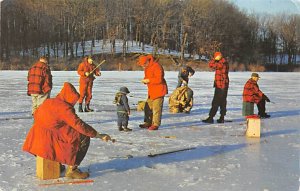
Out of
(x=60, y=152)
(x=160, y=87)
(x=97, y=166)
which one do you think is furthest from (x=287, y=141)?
(x=60, y=152)

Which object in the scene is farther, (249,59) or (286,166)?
(249,59)

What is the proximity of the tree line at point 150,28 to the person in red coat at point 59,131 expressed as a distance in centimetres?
5241

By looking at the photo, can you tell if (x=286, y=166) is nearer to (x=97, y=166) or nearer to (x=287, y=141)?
(x=287, y=141)

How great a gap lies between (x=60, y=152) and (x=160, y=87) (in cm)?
441

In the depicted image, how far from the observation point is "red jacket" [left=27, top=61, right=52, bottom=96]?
9.70m

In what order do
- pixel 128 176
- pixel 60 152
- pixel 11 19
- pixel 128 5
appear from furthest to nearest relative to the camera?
pixel 128 5, pixel 11 19, pixel 128 176, pixel 60 152

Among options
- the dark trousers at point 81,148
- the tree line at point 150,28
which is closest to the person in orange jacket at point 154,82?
the dark trousers at point 81,148

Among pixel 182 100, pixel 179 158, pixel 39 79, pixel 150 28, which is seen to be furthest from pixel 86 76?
pixel 150 28

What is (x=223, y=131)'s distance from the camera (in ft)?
31.5

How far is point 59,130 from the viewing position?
5.27 meters

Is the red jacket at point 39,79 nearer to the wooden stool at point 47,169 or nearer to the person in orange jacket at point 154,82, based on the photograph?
the person in orange jacket at point 154,82

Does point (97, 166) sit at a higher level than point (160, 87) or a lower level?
lower

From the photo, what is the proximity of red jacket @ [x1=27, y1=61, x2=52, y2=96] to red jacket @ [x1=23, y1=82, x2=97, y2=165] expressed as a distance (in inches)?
180

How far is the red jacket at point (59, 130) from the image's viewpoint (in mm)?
5176
